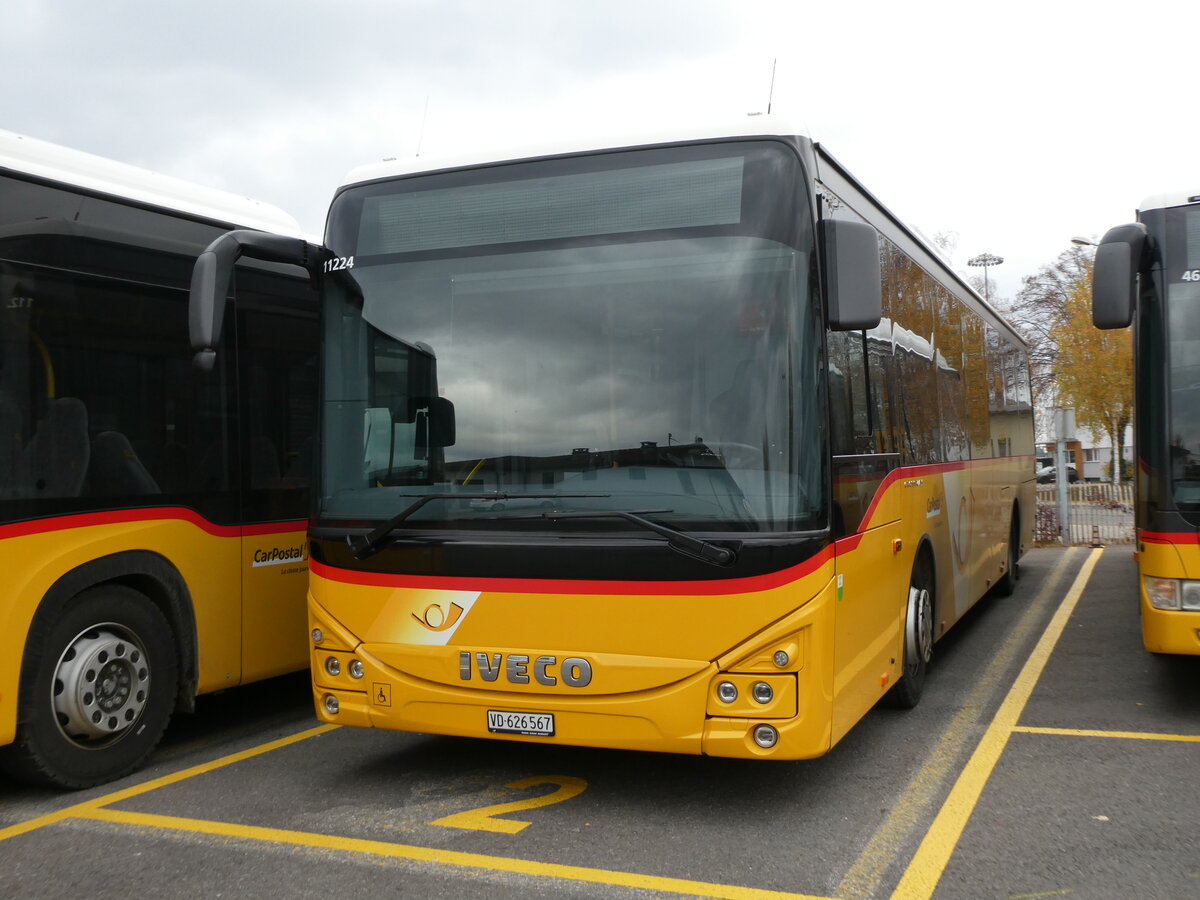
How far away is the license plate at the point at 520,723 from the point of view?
5.31m

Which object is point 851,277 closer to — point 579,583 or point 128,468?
point 579,583

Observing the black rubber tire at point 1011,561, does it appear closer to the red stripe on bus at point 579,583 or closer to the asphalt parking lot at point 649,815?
the asphalt parking lot at point 649,815

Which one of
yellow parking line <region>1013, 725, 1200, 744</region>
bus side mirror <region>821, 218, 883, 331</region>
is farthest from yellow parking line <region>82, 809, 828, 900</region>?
yellow parking line <region>1013, 725, 1200, 744</region>

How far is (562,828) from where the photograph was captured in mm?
5273

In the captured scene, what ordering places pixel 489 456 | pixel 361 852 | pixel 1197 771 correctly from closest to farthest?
1. pixel 361 852
2. pixel 489 456
3. pixel 1197 771

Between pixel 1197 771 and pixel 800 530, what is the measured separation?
2.65m

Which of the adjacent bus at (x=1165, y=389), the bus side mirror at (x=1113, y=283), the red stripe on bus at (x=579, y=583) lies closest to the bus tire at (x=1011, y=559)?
the adjacent bus at (x=1165, y=389)

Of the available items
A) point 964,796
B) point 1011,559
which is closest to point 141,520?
point 964,796

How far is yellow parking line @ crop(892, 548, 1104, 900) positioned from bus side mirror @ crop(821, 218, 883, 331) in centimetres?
221

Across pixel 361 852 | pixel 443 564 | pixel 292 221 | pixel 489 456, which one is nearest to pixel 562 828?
pixel 361 852

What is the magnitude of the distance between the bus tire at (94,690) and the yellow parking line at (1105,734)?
493 centimetres

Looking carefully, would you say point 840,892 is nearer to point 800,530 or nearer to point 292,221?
point 800,530

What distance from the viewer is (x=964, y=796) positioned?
5.62 m

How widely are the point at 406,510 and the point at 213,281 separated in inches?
52.9
